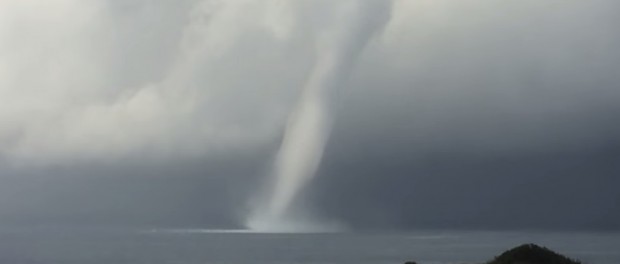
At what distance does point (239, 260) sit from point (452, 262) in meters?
44.0

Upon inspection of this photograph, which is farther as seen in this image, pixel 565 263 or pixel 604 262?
pixel 604 262

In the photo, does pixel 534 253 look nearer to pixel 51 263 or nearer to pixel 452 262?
pixel 452 262

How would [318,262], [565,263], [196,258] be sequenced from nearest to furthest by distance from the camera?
[565,263] < [318,262] < [196,258]

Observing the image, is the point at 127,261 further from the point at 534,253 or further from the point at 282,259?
the point at 534,253

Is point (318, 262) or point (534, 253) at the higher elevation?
point (318, 262)

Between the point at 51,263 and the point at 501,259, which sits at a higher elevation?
the point at 51,263

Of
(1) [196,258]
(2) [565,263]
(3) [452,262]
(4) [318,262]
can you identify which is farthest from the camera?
(1) [196,258]

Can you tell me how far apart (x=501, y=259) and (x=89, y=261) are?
14371 centimetres

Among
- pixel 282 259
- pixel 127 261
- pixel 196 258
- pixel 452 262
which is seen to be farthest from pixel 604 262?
pixel 127 261

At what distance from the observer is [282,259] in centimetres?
19175

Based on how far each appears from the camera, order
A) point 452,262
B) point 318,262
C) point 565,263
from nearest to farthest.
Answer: point 565,263 < point 452,262 < point 318,262

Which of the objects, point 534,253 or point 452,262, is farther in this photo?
point 452,262

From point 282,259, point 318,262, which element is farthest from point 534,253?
point 282,259

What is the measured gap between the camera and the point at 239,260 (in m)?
188
